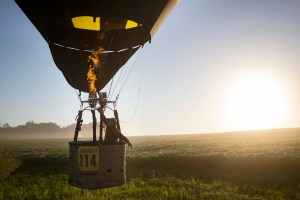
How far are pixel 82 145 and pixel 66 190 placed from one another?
361 inches

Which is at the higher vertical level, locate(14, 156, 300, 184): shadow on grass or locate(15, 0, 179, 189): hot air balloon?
locate(15, 0, 179, 189): hot air balloon

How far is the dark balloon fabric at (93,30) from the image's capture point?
5.79m

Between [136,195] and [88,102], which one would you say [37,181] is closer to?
[136,195]

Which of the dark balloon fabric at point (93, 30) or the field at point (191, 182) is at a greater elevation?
the dark balloon fabric at point (93, 30)

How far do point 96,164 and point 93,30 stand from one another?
3422 millimetres

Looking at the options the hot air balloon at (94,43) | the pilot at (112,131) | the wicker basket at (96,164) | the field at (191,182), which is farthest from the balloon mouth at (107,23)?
the field at (191,182)

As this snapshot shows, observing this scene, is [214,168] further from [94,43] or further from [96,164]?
[96,164]

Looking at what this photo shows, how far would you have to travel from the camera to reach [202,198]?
11078mm

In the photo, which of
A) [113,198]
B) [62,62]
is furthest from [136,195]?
[62,62]

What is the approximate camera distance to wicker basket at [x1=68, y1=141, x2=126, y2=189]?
16.2 ft

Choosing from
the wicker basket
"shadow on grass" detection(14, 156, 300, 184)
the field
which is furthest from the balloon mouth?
"shadow on grass" detection(14, 156, 300, 184)

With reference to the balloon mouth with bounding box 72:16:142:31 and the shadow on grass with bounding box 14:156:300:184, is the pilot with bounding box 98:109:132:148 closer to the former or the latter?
the balloon mouth with bounding box 72:16:142:31

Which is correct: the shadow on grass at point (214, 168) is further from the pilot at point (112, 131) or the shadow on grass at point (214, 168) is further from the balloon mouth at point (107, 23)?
the pilot at point (112, 131)

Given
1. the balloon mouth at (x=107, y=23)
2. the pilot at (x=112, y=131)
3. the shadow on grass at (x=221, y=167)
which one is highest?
the balloon mouth at (x=107, y=23)
